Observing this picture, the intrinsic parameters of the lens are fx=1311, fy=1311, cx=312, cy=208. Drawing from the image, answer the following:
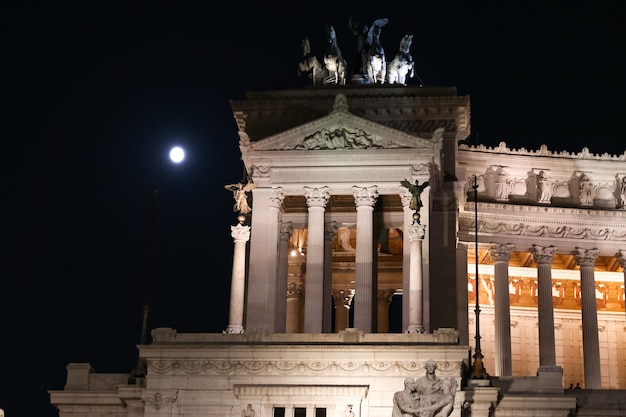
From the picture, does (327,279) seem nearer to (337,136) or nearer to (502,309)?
(337,136)

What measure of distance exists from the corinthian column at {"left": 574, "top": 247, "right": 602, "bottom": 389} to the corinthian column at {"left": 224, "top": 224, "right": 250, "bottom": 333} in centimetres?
2651

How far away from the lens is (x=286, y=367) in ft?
189

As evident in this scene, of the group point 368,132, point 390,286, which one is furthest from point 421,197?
point 390,286

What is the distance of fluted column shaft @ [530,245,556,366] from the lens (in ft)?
275

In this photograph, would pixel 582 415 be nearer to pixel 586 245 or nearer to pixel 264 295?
pixel 264 295

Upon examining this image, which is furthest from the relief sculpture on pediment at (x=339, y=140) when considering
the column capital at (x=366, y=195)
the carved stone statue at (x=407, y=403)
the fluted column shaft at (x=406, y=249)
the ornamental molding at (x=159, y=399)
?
the carved stone statue at (x=407, y=403)

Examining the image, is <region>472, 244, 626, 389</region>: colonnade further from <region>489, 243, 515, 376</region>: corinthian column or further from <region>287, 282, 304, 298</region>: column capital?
<region>287, 282, 304, 298</region>: column capital

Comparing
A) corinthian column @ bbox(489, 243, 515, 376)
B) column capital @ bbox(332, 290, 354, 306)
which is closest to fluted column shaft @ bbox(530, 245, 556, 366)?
corinthian column @ bbox(489, 243, 515, 376)

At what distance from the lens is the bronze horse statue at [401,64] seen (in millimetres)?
85250

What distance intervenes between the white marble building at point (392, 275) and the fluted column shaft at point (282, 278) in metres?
0.14

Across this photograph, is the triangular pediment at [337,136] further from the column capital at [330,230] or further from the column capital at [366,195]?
the column capital at [330,230]

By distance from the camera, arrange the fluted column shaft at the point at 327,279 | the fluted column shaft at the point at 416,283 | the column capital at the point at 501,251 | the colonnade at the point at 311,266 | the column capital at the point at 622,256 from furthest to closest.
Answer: the column capital at the point at 622,256 < the column capital at the point at 501,251 < the fluted column shaft at the point at 327,279 < the colonnade at the point at 311,266 < the fluted column shaft at the point at 416,283

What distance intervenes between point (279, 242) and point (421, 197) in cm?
923

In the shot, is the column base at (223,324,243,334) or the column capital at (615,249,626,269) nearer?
the column base at (223,324,243,334)
